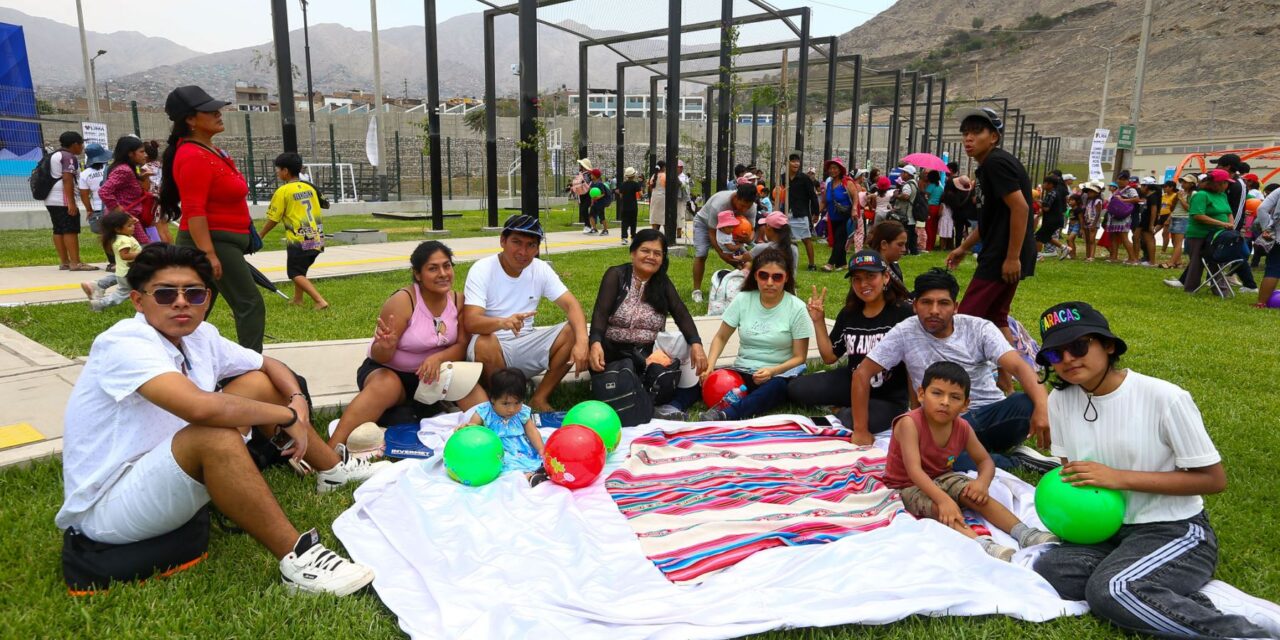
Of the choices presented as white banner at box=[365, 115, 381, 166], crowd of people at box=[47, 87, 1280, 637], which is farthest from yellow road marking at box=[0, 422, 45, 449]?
white banner at box=[365, 115, 381, 166]

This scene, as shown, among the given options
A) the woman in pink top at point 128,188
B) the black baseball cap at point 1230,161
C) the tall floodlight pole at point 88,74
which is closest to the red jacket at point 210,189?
the woman in pink top at point 128,188

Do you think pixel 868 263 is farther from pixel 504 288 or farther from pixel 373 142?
pixel 373 142

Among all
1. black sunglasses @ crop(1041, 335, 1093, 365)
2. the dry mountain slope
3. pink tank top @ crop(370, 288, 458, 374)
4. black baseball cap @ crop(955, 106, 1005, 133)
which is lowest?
pink tank top @ crop(370, 288, 458, 374)

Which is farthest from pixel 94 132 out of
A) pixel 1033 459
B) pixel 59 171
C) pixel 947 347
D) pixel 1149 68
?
pixel 1149 68

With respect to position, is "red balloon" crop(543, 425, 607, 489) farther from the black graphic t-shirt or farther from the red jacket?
the red jacket

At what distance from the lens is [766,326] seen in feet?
18.2

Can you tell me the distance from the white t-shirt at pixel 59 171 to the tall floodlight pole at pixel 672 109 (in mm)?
9211

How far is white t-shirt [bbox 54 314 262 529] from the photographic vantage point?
2.73m

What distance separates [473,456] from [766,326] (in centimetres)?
250

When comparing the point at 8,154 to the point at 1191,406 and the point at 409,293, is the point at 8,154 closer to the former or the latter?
the point at 409,293

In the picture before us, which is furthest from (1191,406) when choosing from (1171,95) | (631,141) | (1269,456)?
(1171,95)

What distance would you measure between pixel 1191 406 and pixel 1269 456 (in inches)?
94.4

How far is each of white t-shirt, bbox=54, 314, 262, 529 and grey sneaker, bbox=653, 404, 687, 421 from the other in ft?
10.6

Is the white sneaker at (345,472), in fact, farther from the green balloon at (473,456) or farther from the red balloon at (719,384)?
the red balloon at (719,384)
